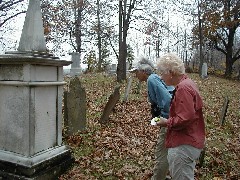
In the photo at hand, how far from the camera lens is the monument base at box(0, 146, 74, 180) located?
4.32 m

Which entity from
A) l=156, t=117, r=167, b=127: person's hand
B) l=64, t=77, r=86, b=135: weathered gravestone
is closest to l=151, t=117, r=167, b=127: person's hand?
l=156, t=117, r=167, b=127: person's hand

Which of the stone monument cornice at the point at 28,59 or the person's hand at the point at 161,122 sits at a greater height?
the stone monument cornice at the point at 28,59

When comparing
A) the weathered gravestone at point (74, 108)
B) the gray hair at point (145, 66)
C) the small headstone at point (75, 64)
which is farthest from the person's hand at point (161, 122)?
the small headstone at point (75, 64)

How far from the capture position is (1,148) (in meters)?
4.68

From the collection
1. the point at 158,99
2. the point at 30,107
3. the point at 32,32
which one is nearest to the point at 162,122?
the point at 158,99

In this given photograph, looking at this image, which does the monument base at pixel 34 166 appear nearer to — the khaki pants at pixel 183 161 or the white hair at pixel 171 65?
the khaki pants at pixel 183 161

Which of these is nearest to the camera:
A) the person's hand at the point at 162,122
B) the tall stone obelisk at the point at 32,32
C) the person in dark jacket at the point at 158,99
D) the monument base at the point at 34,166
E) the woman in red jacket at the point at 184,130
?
the woman in red jacket at the point at 184,130

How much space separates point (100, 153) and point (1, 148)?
208cm

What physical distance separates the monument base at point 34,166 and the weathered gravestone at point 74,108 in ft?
6.55

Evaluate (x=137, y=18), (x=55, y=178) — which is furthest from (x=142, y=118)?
(x=137, y=18)

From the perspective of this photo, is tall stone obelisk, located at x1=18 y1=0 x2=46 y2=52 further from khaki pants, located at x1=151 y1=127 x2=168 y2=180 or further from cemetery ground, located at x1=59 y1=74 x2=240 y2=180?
khaki pants, located at x1=151 y1=127 x2=168 y2=180

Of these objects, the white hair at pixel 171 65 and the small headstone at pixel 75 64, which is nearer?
the white hair at pixel 171 65

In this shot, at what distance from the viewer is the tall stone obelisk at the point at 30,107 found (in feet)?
14.3

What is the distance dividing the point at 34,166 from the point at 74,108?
9.39ft
